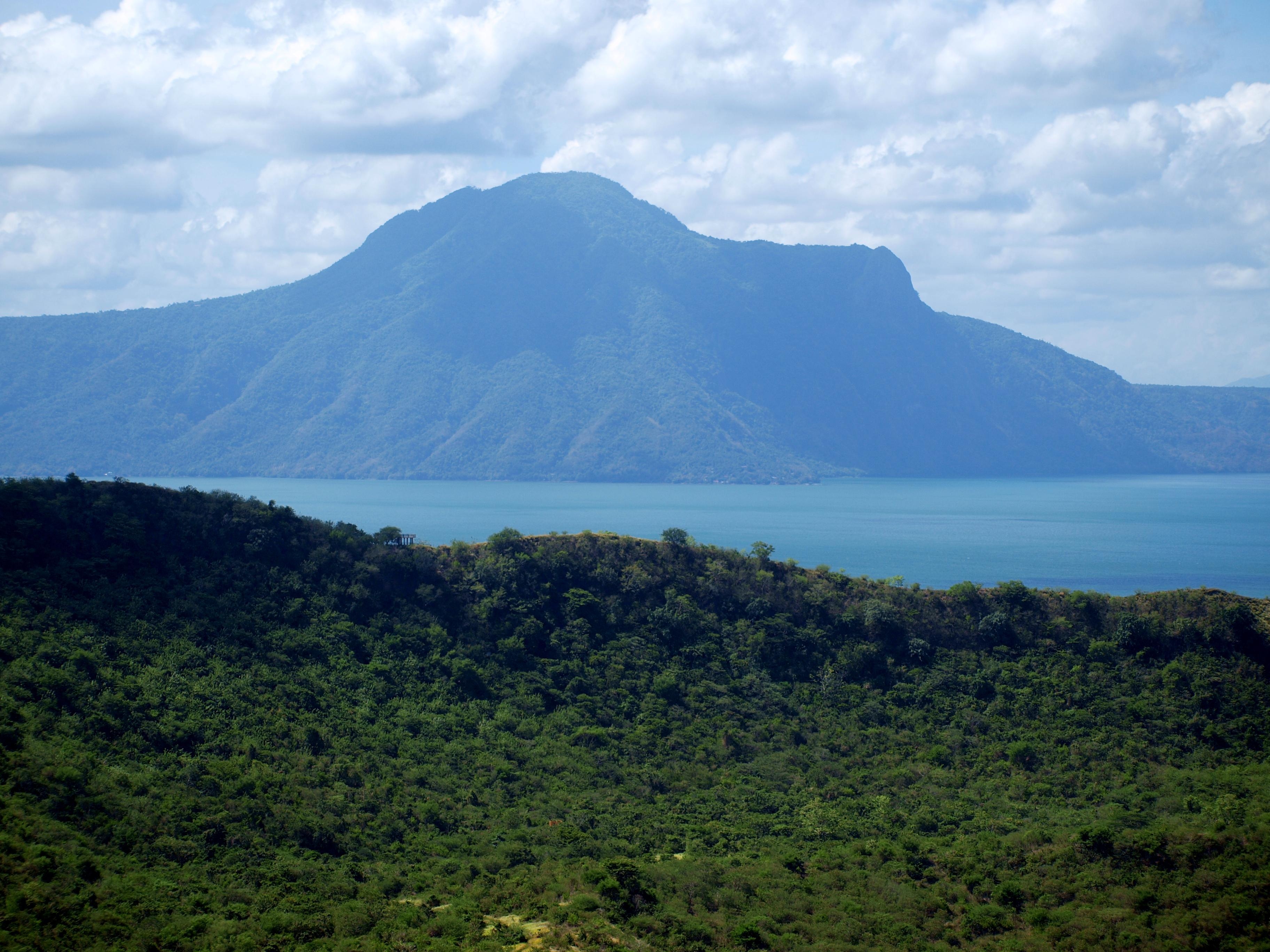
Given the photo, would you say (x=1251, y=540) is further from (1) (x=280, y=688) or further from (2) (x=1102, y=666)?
(1) (x=280, y=688)

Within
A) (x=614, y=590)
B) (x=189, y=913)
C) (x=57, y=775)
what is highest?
(x=614, y=590)

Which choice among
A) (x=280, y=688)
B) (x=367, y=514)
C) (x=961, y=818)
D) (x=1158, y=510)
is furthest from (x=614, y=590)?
(x=1158, y=510)

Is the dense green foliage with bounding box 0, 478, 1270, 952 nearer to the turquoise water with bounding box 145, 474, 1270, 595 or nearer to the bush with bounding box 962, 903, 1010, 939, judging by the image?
the bush with bounding box 962, 903, 1010, 939

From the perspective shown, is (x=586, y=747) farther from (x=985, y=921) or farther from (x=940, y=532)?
(x=940, y=532)

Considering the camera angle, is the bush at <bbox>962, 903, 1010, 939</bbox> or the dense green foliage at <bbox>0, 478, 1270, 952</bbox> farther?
the bush at <bbox>962, 903, 1010, 939</bbox>

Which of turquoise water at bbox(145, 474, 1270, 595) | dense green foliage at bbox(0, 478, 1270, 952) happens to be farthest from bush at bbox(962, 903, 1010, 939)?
turquoise water at bbox(145, 474, 1270, 595)

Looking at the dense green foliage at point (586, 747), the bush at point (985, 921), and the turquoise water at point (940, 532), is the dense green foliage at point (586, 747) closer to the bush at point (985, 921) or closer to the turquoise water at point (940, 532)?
the bush at point (985, 921)

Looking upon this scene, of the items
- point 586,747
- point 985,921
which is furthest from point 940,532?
point 985,921

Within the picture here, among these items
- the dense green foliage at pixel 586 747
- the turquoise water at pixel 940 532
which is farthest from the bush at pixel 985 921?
the turquoise water at pixel 940 532

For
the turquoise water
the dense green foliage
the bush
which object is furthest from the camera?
the turquoise water

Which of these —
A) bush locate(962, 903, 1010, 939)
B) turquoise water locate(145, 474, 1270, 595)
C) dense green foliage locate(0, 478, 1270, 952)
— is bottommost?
bush locate(962, 903, 1010, 939)
